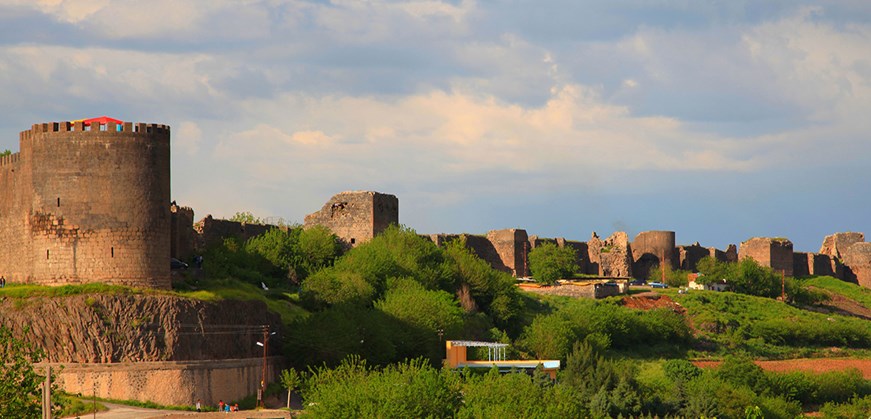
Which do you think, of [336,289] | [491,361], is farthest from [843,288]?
[336,289]

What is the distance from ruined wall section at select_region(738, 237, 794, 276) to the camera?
3875 inches

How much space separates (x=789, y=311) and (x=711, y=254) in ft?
45.3

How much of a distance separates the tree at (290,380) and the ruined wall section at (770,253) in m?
53.7

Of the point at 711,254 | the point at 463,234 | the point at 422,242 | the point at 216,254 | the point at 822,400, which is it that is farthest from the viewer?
the point at 711,254

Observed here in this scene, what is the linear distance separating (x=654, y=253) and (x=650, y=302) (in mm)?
14687

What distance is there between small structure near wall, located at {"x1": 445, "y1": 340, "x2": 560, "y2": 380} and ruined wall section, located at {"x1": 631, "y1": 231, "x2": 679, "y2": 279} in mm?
35477

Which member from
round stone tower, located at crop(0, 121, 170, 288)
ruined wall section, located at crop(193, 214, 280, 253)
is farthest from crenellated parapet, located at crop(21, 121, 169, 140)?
ruined wall section, located at crop(193, 214, 280, 253)

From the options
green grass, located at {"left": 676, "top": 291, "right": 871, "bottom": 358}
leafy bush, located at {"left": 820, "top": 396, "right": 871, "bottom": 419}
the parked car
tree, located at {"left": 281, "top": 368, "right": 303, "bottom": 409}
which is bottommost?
leafy bush, located at {"left": 820, "top": 396, "right": 871, "bottom": 419}

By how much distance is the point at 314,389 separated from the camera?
48.0m

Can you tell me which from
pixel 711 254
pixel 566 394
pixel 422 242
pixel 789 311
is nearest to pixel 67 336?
pixel 566 394

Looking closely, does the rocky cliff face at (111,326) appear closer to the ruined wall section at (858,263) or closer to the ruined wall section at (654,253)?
the ruined wall section at (654,253)

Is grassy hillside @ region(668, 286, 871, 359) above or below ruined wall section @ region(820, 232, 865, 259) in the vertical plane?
below

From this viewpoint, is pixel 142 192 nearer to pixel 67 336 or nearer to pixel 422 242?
pixel 67 336

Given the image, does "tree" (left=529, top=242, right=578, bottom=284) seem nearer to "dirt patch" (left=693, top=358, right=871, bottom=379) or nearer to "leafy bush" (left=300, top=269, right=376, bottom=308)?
"dirt patch" (left=693, top=358, right=871, bottom=379)
